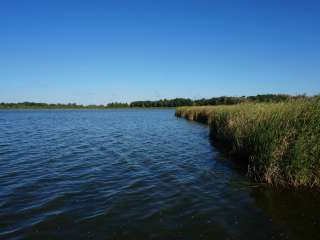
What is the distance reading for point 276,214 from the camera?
6.73 meters

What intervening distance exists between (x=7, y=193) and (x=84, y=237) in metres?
3.81

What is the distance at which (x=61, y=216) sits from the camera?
253 inches

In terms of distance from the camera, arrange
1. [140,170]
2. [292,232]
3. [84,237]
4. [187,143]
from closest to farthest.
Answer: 1. [84,237]
2. [292,232]
3. [140,170]
4. [187,143]

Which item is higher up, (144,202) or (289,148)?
(289,148)

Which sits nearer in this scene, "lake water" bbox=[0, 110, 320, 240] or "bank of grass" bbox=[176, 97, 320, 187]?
"lake water" bbox=[0, 110, 320, 240]

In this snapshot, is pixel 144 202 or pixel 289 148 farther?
pixel 289 148

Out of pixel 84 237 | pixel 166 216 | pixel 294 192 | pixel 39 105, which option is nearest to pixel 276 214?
pixel 294 192

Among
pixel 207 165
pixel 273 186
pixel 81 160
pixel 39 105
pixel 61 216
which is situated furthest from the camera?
pixel 39 105

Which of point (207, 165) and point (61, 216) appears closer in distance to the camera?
point (61, 216)

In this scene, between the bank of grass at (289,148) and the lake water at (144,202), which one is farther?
the bank of grass at (289,148)

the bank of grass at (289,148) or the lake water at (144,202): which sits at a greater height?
the bank of grass at (289,148)

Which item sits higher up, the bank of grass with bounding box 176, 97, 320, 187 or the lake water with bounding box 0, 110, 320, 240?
the bank of grass with bounding box 176, 97, 320, 187

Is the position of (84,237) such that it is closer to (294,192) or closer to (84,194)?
(84,194)

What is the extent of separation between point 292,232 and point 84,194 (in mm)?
5332
